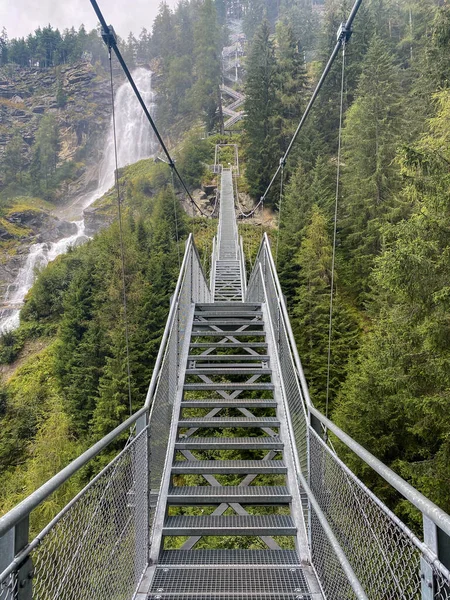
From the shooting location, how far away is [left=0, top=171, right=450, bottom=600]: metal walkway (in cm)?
121

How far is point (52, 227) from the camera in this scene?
36688 millimetres


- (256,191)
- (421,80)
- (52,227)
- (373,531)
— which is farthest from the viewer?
(52,227)

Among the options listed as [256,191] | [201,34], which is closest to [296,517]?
[256,191]

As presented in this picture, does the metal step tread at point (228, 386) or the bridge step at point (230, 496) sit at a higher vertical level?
the metal step tread at point (228, 386)

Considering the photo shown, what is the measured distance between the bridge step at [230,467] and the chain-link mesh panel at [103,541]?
2.16ft

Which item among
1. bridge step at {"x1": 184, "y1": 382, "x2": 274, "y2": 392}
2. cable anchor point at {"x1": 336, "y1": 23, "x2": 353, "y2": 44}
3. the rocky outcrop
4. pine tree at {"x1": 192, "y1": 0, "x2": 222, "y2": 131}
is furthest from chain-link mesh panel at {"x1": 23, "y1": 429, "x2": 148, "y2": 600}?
pine tree at {"x1": 192, "y1": 0, "x2": 222, "y2": 131}

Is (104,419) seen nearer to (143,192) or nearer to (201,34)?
(143,192)

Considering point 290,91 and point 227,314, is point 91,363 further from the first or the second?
point 290,91

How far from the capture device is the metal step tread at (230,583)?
2225mm

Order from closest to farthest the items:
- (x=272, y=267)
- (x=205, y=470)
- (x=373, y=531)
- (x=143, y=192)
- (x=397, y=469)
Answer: (x=373, y=531), (x=205, y=470), (x=272, y=267), (x=397, y=469), (x=143, y=192)

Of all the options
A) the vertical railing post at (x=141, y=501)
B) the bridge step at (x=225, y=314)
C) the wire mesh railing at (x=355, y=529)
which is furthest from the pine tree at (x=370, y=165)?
the vertical railing post at (x=141, y=501)

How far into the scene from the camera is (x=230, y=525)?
109 inches

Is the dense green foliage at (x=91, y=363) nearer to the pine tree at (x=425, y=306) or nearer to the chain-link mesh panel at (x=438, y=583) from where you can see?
the pine tree at (x=425, y=306)

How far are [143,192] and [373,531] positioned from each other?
3253cm
